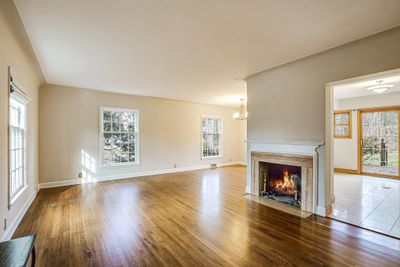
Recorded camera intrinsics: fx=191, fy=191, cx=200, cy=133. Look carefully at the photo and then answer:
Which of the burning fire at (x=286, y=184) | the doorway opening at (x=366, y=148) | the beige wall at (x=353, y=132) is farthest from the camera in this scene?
the beige wall at (x=353, y=132)

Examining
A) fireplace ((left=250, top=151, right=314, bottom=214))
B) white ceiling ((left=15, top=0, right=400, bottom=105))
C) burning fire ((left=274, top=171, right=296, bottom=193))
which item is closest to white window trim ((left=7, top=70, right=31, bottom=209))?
white ceiling ((left=15, top=0, right=400, bottom=105))

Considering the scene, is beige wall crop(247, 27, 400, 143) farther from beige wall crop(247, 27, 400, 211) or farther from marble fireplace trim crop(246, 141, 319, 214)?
marble fireplace trim crop(246, 141, 319, 214)

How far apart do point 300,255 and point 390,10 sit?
113 inches

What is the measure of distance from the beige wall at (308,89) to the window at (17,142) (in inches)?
166

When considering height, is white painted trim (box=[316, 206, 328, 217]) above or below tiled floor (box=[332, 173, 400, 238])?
above

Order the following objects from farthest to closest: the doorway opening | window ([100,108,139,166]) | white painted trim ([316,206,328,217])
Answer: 1. window ([100,108,139,166])
2. the doorway opening
3. white painted trim ([316,206,328,217])

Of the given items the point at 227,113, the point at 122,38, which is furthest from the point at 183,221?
the point at 227,113

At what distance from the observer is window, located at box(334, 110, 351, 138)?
678cm

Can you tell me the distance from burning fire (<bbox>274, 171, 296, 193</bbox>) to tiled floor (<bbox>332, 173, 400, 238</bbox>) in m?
0.75

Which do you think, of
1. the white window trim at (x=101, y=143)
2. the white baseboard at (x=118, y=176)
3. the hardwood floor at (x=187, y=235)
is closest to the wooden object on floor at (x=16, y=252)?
the hardwood floor at (x=187, y=235)

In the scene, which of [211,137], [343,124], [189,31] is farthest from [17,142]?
[343,124]

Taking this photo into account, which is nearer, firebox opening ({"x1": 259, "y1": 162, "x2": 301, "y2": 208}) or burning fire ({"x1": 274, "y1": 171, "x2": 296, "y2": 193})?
firebox opening ({"x1": 259, "y1": 162, "x2": 301, "y2": 208})

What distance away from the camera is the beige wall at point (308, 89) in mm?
2631

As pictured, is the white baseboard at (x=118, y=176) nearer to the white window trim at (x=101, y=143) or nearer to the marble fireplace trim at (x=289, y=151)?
the white window trim at (x=101, y=143)
